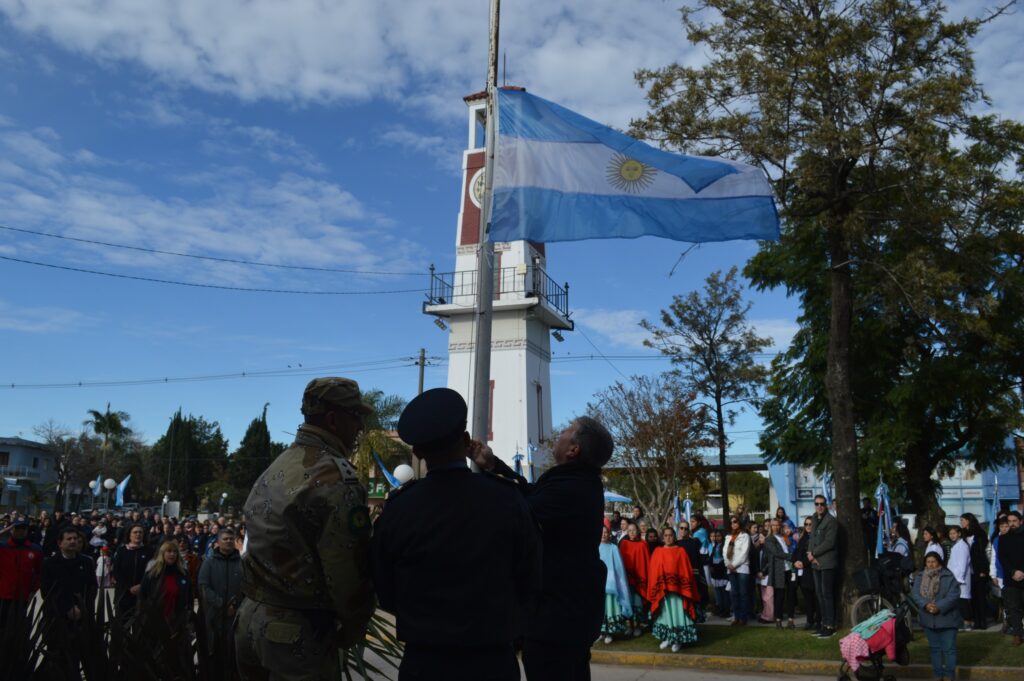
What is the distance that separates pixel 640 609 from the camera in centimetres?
1387

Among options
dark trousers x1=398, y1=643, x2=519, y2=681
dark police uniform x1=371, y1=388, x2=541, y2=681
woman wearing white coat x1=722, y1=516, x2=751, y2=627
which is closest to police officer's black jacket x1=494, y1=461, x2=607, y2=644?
dark police uniform x1=371, y1=388, x2=541, y2=681

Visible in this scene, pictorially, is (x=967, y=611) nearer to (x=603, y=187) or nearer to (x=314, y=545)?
(x=603, y=187)

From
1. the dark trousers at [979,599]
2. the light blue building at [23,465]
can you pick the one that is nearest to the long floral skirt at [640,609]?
the dark trousers at [979,599]

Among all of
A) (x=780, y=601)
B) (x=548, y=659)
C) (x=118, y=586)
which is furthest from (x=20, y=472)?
(x=548, y=659)

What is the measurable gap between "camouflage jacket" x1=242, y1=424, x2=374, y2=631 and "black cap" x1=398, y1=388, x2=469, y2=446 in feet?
1.08

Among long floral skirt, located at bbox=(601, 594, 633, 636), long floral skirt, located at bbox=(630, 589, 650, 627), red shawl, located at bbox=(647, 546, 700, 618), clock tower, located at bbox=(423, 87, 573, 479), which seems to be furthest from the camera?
clock tower, located at bbox=(423, 87, 573, 479)

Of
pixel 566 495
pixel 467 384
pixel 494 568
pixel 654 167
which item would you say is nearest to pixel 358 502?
pixel 494 568

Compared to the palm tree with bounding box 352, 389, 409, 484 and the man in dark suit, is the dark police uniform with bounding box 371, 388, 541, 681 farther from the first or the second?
the palm tree with bounding box 352, 389, 409, 484

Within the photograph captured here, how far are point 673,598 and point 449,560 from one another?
10.9 meters


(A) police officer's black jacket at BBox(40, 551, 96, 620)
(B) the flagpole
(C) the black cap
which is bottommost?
(A) police officer's black jacket at BBox(40, 551, 96, 620)

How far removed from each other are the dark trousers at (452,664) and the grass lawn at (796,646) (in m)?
9.87

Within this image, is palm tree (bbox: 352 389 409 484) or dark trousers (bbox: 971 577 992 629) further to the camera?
palm tree (bbox: 352 389 409 484)

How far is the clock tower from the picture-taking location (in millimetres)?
35438

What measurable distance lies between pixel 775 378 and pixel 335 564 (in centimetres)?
2219
